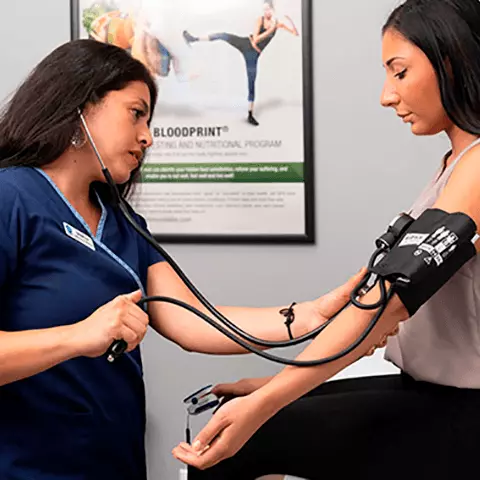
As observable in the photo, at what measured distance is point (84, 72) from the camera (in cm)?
129

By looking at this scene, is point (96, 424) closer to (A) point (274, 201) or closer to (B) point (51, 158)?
(B) point (51, 158)

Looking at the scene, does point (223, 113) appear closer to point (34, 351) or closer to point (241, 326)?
point (241, 326)

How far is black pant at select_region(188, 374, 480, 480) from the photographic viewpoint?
1129mm

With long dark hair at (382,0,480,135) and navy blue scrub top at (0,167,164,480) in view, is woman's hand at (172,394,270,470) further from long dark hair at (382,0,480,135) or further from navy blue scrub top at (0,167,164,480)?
long dark hair at (382,0,480,135)

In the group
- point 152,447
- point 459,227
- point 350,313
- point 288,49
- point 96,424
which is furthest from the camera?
point 152,447

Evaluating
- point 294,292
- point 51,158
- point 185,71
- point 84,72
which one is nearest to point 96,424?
point 51,158

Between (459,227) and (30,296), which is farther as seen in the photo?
(30,296)

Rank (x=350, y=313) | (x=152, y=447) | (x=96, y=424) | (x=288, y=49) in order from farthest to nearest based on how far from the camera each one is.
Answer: (x=152, y=447), (x=288, y=49), (x=96, y=424), (x=350, y=313)

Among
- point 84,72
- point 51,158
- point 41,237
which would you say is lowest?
point 41,237

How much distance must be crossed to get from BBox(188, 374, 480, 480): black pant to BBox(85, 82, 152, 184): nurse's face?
523mm

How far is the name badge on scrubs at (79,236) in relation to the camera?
1.26 metres

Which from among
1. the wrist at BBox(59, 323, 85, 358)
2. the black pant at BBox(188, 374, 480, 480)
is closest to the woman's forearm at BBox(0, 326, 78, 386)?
the wrist at BBox(59, 323, 85, 358)

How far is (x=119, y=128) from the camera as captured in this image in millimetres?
1294

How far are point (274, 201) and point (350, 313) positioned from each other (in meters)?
1.03
